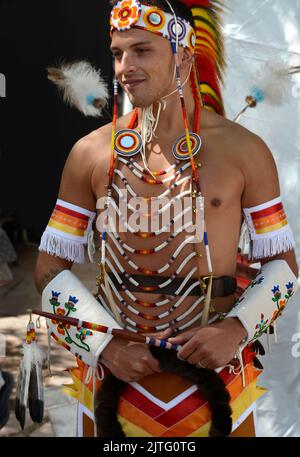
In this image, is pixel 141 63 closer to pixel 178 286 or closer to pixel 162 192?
pixel 162 192

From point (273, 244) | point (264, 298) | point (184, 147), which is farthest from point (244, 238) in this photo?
point (184, 147)

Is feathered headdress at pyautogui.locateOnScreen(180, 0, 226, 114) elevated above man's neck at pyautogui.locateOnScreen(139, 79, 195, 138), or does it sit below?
above

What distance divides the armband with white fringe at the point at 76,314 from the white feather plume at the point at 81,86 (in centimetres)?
68

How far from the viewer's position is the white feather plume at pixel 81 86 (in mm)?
2480

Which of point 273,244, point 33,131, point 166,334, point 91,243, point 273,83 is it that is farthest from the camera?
point 33,131

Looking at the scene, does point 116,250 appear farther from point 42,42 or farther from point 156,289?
point 42,42

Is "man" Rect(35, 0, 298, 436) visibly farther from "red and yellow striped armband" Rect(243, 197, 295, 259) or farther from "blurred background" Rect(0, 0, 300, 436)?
"blurred background" Rect(0, 0, 300, 436)

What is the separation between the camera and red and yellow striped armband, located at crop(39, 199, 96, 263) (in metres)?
2.32

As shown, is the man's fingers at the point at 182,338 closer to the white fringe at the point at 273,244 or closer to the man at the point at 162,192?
the man at the point at 162,192

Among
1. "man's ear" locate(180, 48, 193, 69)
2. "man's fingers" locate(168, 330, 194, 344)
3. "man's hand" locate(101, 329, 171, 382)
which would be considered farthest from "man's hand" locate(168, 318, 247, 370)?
"man's ear" locate(180, 48, 193, 69)

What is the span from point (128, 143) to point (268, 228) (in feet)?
1.94

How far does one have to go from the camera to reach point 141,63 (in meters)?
2.10

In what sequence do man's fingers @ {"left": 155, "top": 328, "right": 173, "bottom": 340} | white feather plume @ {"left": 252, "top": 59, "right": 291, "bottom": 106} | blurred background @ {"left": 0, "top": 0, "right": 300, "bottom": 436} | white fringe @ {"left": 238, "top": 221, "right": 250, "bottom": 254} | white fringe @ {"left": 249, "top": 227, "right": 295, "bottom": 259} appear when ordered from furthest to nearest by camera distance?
blurred background @ {"left": 0, "top": 0, "right": 300, "bottom": 436} < white feather plume @ {"left": 252, "top": 59, "right": 291, "bottom": 106} < white fringe @ {"left": 238, "top": 221, "right": 250, "bottom": 254} < white fringe @ {"left": 249, "top": 227, "right": 295, "bottom": 259} < man's fingers @ {"left": 155, "top": 328, "right": 173, "bottom": 340}

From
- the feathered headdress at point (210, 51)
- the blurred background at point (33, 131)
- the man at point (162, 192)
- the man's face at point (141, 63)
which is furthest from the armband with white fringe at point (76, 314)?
the blurred background at point (33, 131)
